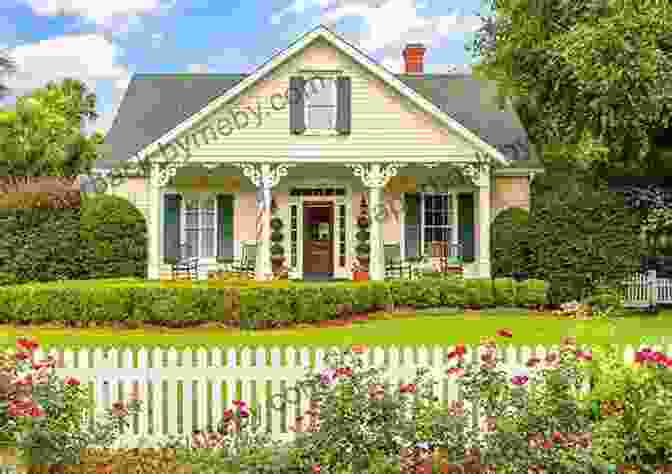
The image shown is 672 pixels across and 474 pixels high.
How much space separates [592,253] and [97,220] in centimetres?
1210

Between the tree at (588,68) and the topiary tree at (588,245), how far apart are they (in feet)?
3.79

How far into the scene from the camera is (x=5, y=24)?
74.9 ft

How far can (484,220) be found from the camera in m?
17.6

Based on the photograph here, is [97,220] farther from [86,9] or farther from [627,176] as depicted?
[627,176]

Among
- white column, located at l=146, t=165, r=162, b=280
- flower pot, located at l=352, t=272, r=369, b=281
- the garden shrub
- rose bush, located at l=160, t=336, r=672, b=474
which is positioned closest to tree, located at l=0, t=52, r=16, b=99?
white column, located at l=146, t=165, r=162, b=280

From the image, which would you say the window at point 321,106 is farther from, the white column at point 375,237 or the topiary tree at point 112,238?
the topiary tree at point 112,238

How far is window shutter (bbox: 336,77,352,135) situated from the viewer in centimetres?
1764

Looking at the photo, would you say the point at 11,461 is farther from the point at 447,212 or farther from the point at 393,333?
the point at 447,212

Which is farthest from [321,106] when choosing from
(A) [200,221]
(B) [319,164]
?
(A) [200,221]

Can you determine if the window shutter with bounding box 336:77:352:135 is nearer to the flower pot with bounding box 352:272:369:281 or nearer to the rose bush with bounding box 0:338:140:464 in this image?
the flower pot with bounding box 352:272:369:281

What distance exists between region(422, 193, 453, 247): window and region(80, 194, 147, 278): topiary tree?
778 centimetres

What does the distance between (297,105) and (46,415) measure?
13347 mm

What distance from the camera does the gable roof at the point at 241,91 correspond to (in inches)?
688

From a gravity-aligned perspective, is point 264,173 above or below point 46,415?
above
